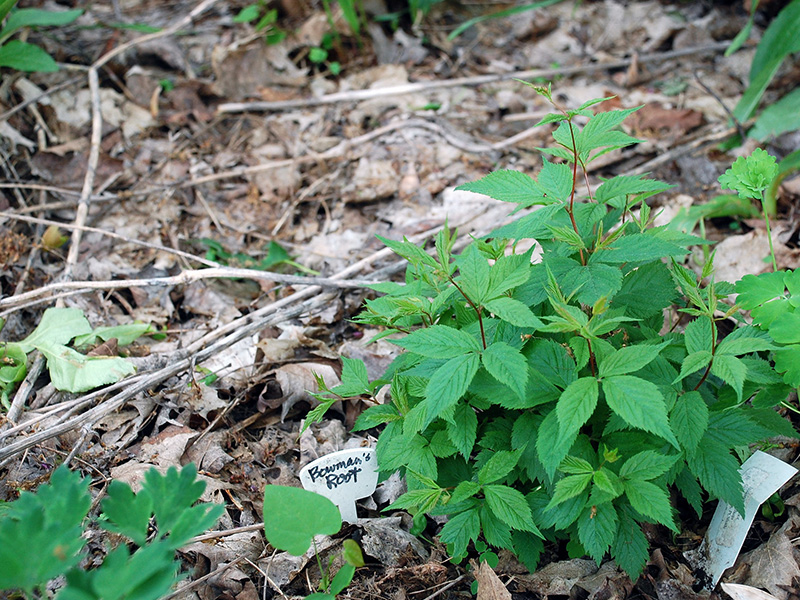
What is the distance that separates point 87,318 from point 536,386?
72.5 inches

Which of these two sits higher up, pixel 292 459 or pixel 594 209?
pixel 594 209

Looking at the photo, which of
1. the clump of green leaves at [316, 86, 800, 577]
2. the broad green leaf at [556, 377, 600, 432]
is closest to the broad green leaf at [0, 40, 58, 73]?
the clump of green leaves at [316, 86, 800, 577]

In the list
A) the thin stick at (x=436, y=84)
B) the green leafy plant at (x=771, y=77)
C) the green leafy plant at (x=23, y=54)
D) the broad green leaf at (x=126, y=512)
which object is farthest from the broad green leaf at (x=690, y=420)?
the green leafy plant at (x=23, y=54)

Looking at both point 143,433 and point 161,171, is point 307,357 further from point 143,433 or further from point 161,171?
point 161,171

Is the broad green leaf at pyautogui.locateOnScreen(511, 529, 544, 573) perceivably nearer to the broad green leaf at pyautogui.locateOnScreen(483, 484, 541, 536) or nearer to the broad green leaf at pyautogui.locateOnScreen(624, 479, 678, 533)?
the broad green leaf at pyautogui.locateOnScreen(483, 484, 541, 536)

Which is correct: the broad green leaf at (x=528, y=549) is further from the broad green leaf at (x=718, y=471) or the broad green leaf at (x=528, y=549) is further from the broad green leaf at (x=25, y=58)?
the broad green leaf at (x=25, y=58)

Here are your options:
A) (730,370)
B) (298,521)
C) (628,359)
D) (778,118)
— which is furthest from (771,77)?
(298,521)

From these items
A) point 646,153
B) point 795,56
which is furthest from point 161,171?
point 795,56

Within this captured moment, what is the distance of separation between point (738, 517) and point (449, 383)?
0.90m

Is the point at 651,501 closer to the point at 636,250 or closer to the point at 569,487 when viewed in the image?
the point at 569,487

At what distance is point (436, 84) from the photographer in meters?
3.65

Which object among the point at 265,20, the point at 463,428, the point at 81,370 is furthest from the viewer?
the point at 265,20

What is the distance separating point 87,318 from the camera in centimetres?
231

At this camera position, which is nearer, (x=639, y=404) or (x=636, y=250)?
(x=639, y=404)
